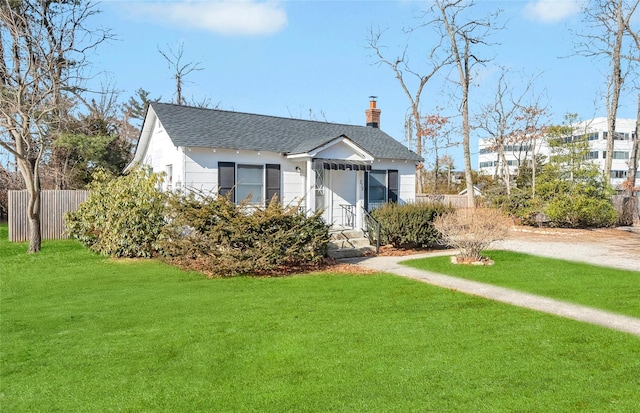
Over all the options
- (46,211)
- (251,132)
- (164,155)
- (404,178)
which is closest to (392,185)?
(404,178)

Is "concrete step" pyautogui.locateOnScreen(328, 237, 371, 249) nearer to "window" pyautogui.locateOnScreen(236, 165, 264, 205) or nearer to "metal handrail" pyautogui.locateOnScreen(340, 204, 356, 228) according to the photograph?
"metal handrail" pyautogui.locateOnScreen(340, 204, 356, 228)

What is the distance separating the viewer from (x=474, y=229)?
11.4 metres

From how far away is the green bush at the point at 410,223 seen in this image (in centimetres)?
1395

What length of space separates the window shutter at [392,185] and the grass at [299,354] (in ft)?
30.9

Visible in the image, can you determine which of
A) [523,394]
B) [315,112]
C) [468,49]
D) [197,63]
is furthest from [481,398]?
[315,112]

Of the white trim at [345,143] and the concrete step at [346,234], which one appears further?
the white trim at [345,143]

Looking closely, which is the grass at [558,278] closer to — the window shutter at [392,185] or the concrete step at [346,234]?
the concrete step at [346,234]

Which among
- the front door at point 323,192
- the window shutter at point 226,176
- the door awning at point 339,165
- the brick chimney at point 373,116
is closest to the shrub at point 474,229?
the door awning at point 339,165

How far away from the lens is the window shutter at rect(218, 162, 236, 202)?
14430mm

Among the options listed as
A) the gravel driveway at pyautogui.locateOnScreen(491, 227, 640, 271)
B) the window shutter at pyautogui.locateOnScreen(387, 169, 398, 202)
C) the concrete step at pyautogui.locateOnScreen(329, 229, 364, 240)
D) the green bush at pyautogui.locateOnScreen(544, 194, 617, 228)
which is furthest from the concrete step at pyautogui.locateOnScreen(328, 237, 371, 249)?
the green bush at pyautogui.locateOnScreen(544, 194, 617, 228)

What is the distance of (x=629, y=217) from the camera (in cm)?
2462

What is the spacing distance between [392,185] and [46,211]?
13.0m

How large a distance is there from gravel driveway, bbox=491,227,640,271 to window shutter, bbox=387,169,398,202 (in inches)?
162

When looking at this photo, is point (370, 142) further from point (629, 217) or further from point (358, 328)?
point (629, 217)
